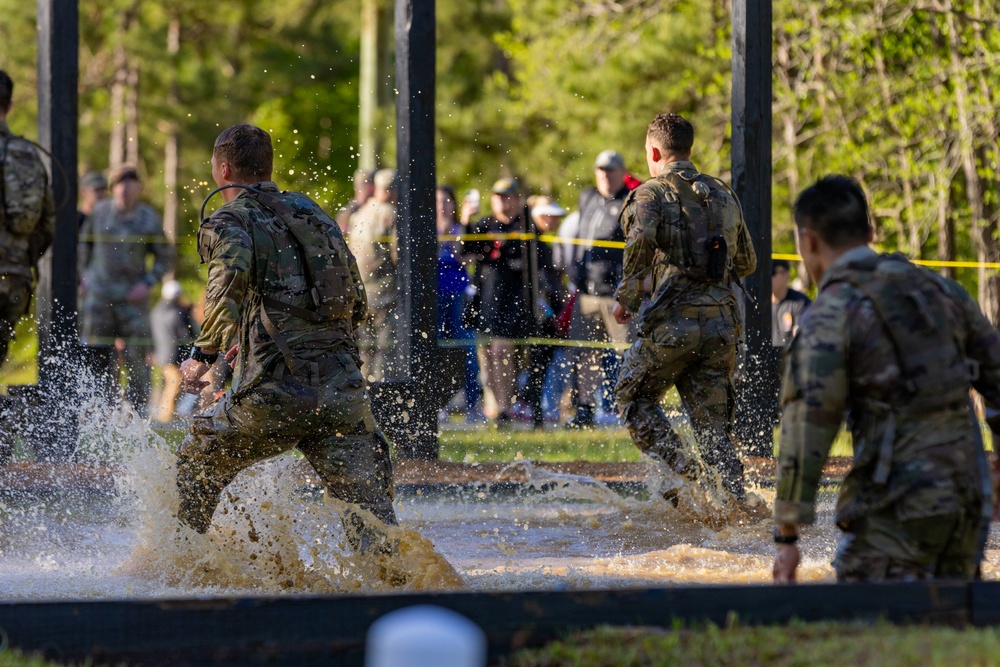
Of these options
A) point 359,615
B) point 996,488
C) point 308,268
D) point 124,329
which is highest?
point 308,268

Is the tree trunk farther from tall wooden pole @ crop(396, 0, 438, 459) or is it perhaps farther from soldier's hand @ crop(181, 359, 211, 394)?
soldier's hand @ crop(181, 359, 211, 394)

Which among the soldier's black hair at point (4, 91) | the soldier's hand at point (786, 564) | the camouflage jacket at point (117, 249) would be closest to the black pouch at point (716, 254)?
the soldier's hand at point (786, 564)

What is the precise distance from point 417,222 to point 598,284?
7.67 ft

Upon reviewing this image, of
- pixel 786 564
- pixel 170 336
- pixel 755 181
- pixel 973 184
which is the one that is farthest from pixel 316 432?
pixel 973 184

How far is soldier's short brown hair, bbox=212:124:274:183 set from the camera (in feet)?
21.3

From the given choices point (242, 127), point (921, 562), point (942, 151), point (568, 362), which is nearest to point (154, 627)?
point (921, 562)

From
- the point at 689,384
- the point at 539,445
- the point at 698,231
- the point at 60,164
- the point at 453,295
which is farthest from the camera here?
the point at 453,295

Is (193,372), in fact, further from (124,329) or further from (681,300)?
(124,329)

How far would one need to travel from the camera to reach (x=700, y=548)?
7.70 m

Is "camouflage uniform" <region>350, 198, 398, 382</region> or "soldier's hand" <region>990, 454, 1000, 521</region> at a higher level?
"camouflage uniform" <region>350, 198, 398, 382</region>

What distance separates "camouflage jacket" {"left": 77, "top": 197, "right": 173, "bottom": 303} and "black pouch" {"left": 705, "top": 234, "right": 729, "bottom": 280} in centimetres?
799

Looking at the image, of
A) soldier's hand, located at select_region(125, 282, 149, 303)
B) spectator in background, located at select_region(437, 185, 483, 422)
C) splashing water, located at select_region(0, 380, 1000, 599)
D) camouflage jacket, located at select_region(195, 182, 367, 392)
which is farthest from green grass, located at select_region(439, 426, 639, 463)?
camouflage jacket, located at select_region(195, 182, 367, 392)

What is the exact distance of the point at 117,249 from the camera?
591 inches

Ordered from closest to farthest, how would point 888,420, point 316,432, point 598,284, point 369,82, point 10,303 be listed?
1. point 888,420
2. point 316,432
3. point 10,303
4. point 598,284
5. point 369,82
